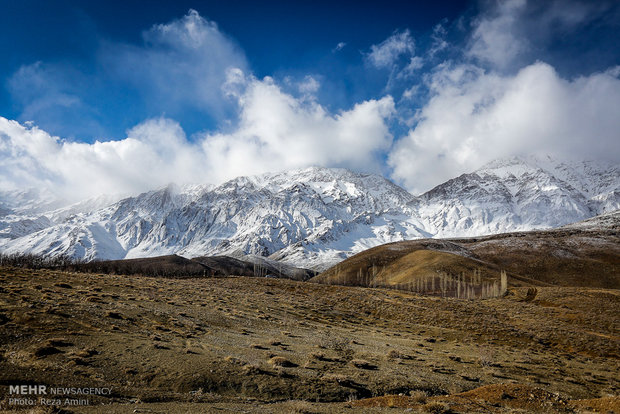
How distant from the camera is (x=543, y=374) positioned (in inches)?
1073

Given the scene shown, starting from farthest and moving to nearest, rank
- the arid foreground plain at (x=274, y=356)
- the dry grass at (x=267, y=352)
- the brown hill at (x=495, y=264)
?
the brown hill at (x=495, y=264)
the dry grass at (x=267, y=352)
the arid foreground plain at (x=274, y=356)

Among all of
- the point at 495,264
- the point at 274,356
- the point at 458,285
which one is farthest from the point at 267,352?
the point at 495,264

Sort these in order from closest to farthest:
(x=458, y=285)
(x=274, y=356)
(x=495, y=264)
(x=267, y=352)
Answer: (x=274, y=356), (x=267, y=352), (x=458, y=285), (x=495, y=264)

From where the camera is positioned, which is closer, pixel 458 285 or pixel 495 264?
pixel 458 285

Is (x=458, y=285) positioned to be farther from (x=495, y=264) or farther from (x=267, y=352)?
(x=267, y=352)

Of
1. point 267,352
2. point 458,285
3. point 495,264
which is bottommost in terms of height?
point 458,285

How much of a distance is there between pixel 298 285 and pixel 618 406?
5925cm

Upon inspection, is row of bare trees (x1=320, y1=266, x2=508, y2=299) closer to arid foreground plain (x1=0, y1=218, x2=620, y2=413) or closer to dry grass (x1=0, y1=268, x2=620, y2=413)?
arid foreground plain (x1=0, y1=218, x2=620, y2=413)

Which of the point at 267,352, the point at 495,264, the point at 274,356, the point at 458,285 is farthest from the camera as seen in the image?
the point at 495,264

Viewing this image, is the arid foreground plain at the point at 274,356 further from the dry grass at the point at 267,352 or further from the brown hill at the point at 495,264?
the brown hill at the point at 495,264

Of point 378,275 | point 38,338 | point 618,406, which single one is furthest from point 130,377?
point 378,275

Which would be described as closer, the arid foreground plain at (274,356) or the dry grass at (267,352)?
the arid foreground plain at (274,356)

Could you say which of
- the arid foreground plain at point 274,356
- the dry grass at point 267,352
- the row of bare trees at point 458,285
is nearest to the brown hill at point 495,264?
the row of bare trees at point 458,285

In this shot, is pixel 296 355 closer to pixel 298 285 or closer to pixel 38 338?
pixel 38 338
